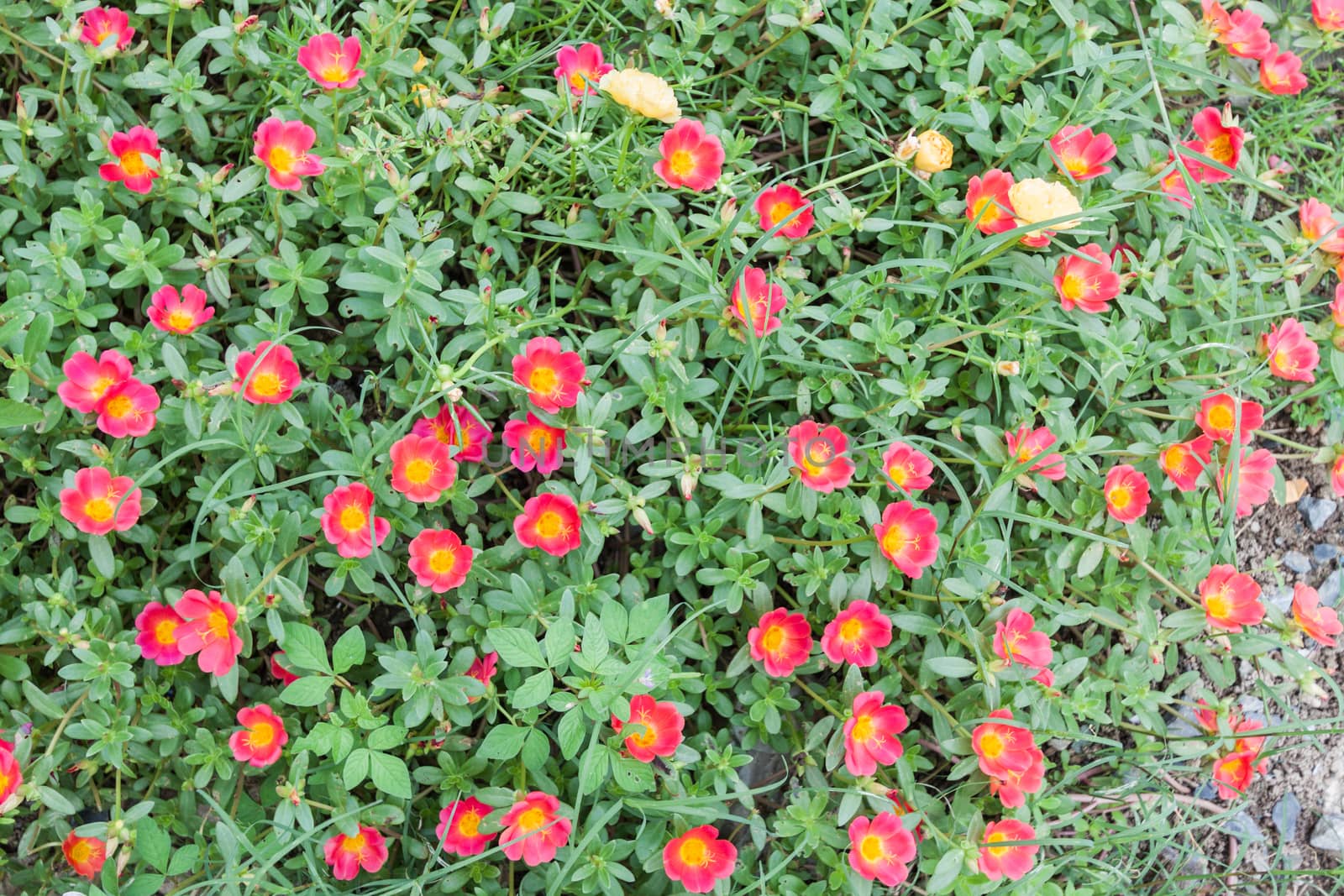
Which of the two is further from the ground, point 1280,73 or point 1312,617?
point 1280,73

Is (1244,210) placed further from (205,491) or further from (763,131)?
(205,491)

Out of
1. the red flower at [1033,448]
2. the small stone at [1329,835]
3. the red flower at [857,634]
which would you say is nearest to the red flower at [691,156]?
the red flower at [1033,448]

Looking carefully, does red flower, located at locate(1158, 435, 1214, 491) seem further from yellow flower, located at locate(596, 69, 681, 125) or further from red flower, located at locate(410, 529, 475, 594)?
red flower, located at locate(410, 529, 475, 594)

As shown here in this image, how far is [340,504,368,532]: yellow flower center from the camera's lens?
2.28 meters

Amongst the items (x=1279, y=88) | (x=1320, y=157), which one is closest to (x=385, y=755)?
→ (x=1279, y=88)

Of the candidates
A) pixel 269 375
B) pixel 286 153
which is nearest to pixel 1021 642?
pixel 269 375

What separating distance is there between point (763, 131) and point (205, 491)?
69.3 inches

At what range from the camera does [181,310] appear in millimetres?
2424

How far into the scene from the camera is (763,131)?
2.96m

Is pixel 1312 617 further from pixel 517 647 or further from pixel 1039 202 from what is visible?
pixel 517 647

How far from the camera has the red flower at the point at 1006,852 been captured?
227cm

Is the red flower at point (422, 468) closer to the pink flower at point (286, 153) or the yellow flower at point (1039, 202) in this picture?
the pink flower at point (286, 153)

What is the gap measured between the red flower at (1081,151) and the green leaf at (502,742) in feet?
6.37

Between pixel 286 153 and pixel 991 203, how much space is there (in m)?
1.70
